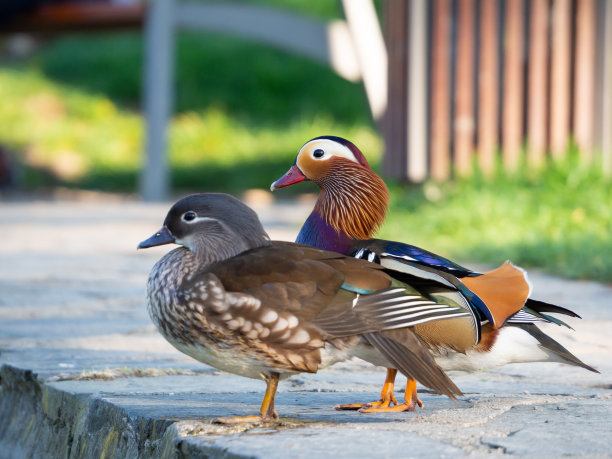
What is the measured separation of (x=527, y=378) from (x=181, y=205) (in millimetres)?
1277

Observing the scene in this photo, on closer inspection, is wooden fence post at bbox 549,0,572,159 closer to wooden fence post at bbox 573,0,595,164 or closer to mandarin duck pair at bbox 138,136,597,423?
wooden fence post at bbox 573,0,595,164

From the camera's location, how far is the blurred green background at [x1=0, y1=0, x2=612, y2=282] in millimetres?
6289

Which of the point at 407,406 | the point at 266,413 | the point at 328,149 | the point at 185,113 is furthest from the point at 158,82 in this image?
the point at 266,413

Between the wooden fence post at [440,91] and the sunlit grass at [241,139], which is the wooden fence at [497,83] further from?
the sunlit grass at [241,139]

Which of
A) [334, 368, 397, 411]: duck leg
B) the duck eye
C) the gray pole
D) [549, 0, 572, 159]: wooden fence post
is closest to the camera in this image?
the duck eye

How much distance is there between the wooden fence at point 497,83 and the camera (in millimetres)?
7773

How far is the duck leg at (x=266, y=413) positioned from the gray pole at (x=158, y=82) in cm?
870

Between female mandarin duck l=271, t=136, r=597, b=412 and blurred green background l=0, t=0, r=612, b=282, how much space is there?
2774 mm

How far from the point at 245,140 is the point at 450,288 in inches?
517

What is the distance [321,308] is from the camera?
7.13 feet

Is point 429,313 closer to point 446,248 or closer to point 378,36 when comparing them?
point 446,248

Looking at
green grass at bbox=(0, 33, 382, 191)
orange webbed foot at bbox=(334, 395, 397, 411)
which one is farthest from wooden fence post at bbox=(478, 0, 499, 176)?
orange webbed foot at bbox=(334, 395, 397, 411)

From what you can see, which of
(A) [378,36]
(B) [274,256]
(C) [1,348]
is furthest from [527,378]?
(A) [378,36]

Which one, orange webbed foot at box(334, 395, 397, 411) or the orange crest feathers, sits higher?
the orange crest feathers
